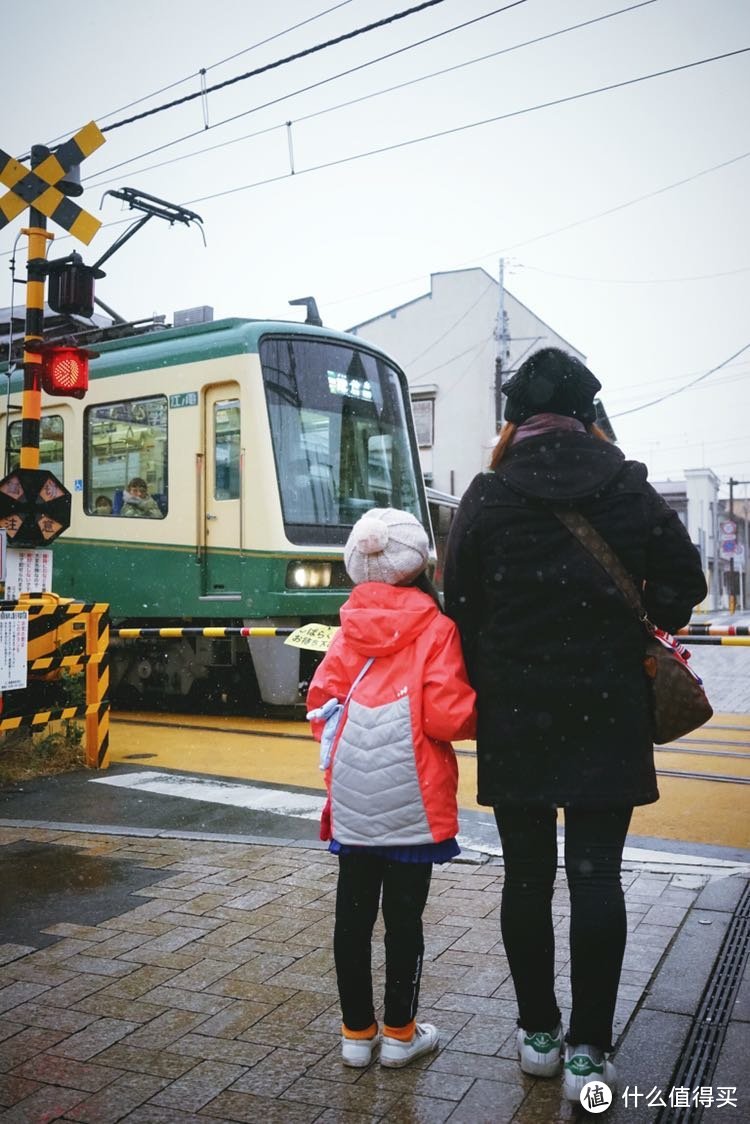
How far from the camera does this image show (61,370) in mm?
7348

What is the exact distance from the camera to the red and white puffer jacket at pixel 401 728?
2693 mm

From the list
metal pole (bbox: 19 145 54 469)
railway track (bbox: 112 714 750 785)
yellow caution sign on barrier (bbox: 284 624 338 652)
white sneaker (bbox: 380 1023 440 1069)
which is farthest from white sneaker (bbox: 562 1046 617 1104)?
metal pole (bbox: 19 145 54 469)

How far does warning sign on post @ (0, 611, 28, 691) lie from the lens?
6449 mm

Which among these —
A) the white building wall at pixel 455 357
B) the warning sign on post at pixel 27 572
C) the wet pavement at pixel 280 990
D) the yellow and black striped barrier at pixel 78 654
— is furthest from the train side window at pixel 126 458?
the white building wall at pixel 455 357

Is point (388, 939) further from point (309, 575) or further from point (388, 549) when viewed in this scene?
point (309, 575)

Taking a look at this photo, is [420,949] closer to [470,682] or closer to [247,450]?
[470,682]

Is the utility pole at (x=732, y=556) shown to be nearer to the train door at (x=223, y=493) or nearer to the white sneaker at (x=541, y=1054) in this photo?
the train door at (x=223, y=493)

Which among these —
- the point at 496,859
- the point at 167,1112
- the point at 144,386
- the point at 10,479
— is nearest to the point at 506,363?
the point at 144,386

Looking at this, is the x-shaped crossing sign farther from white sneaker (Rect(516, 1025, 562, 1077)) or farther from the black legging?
white sneaker (Rect(516, 1025, 562, 1077))

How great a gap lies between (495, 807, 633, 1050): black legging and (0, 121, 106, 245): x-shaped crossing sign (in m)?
6.17

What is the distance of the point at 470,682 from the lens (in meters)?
2.77

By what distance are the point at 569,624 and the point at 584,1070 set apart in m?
1.07

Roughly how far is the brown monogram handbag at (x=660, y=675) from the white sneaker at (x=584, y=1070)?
0.78 metres

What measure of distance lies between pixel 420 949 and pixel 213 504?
23.1 ft
